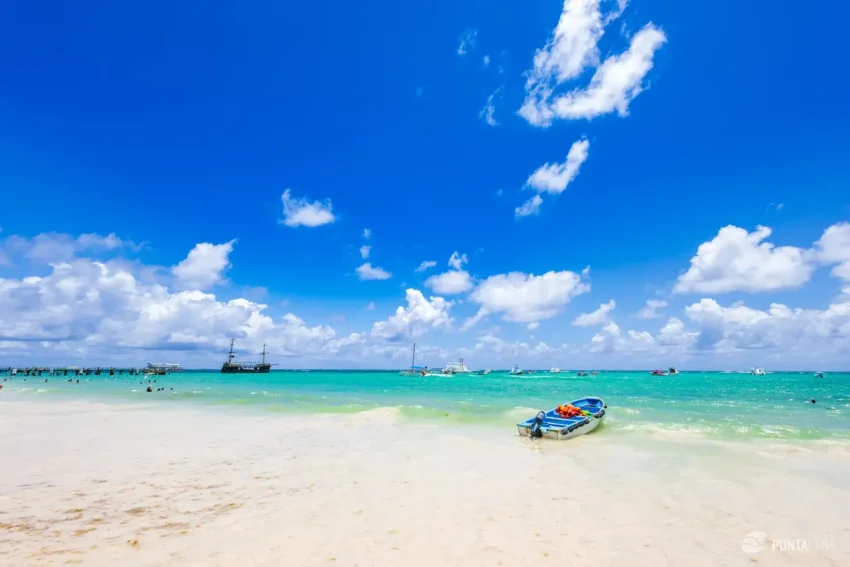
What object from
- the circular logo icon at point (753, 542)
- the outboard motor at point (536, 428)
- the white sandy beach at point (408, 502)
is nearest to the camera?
the white sandy beach at point (408, 502)

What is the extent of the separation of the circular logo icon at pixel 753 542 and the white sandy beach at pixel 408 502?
0.13 m

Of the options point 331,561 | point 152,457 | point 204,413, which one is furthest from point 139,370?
point 331,561

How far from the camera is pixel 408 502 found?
1032 centimetres

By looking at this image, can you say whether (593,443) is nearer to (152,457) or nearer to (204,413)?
(152,457)

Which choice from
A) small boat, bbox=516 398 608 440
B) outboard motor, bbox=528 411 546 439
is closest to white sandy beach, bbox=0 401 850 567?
outboard motor, bbox=528 411 546 439

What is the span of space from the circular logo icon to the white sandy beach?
13 cm

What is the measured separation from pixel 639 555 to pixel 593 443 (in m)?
13.2

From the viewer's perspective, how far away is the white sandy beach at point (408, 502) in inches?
293

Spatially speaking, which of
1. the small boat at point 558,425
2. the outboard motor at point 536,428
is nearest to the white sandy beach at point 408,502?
the outboard motor at point 536,428

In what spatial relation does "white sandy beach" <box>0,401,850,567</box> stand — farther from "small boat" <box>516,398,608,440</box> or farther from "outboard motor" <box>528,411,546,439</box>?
"small boat" <box>516,398,608,440</box>

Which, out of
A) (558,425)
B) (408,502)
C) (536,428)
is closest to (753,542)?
(408,502)

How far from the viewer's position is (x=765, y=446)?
63.0 ft

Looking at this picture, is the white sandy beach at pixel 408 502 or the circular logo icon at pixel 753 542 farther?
the circular logo icon at pixel 753 542

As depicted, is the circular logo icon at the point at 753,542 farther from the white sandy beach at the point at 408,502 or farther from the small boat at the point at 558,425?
the small boat at the point at 558,425
